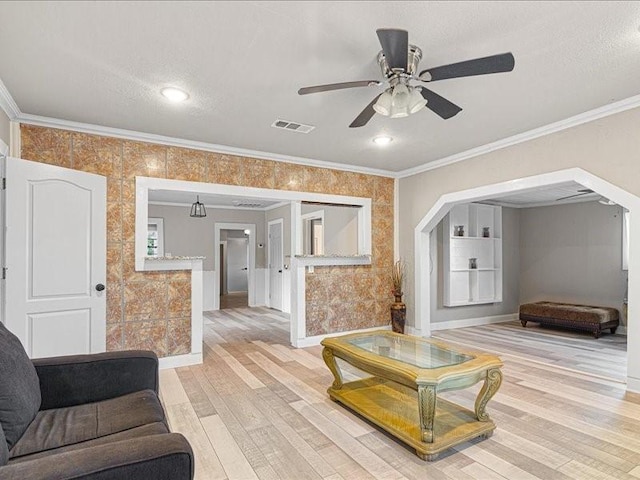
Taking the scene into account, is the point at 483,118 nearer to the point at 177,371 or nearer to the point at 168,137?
the point at 168,137

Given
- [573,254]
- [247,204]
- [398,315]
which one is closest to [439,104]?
[398,315]

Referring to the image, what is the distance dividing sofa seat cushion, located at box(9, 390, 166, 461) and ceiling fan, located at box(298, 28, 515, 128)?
80.7 inches

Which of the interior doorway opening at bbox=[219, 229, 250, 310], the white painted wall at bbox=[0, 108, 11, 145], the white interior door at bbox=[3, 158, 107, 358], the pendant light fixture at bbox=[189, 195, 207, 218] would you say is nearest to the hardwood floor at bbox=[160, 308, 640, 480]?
the white interior door at bbox=[3, 158, 107, 358]

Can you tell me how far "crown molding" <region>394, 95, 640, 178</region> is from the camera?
3252mm

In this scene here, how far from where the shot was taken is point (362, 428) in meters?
2.66

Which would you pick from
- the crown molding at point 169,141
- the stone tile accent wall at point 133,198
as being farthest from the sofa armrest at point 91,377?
the crown molding at point 169,141

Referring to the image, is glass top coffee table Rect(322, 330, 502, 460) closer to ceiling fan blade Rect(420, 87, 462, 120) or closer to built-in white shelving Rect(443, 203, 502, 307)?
ceiling fan blade Rect(420, 87, 462, 120)

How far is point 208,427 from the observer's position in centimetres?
271

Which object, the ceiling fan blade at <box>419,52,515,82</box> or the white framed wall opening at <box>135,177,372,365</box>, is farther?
the white framed wall opening at <box>135,177,372,365</box>

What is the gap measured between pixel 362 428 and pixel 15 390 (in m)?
2.07

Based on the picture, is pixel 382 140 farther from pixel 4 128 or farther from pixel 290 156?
pixel 4 128

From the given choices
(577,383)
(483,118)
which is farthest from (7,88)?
(577,383)

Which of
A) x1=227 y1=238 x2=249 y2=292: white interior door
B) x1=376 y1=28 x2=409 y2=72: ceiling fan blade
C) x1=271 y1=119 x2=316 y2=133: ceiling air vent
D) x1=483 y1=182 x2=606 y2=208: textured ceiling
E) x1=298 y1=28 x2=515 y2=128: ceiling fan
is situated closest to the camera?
x1=376 y1=28 x2=409 y2=72: ceiling fan blade

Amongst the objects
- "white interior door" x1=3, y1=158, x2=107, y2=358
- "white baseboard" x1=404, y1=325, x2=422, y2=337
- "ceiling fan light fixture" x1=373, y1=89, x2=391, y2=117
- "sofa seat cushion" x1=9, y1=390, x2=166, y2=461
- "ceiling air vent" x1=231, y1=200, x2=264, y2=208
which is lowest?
"white baseboard" x1=404, y1=325, x2=422, y2=337
